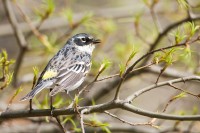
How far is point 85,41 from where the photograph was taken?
4.67 meters

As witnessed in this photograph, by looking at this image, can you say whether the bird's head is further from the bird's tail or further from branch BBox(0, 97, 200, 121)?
branch BBox(0, 97, 200, 121)

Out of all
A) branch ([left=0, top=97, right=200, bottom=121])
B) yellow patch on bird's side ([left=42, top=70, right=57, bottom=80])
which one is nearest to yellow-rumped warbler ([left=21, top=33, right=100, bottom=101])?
yellow patch on bird's side ([left=42, top=70, right=57, bottom=80])

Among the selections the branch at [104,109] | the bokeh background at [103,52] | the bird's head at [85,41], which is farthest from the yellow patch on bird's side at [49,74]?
the bird's head at [85,41]

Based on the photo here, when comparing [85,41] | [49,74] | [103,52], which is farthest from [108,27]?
[49,74]

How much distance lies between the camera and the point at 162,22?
8664 mm

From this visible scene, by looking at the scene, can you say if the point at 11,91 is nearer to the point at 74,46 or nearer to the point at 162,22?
the point at 74,46

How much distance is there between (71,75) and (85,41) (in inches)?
29.6

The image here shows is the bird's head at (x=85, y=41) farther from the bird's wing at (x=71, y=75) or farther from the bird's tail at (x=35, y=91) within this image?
the bird's tail at (x=35, y=91)

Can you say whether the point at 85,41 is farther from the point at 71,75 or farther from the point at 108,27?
the point at 108,27

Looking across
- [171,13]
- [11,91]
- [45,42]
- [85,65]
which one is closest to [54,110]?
[85,65]

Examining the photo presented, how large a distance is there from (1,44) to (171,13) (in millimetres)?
3229

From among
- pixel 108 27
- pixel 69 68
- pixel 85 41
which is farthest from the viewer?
pixel 108 27

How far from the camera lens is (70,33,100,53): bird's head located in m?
4.64

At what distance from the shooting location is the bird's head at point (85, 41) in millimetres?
4641
